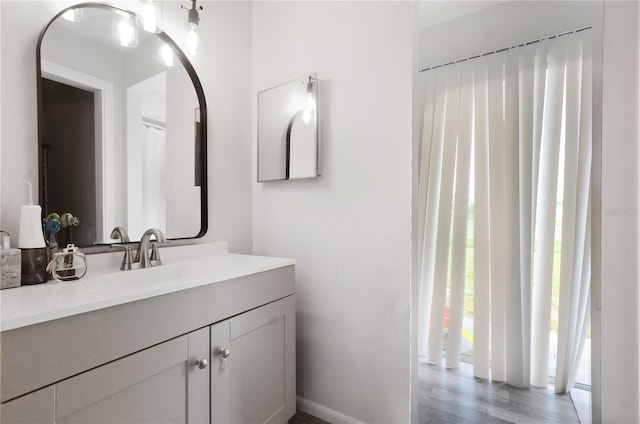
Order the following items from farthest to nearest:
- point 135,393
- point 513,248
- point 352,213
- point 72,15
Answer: point 513,248 < point 352,213 < point 72,15 < point 135,393

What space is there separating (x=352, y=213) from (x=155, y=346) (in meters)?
0.96

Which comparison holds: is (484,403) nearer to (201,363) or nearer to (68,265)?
(201,363)

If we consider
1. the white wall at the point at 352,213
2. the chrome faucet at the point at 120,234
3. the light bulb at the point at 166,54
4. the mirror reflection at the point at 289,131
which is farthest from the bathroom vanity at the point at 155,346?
the light bulb at the point at 166,54

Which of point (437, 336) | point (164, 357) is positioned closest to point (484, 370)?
point (437, 336)

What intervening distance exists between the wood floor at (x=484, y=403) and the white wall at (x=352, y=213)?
1.49 feet

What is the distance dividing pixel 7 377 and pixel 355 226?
1206mm

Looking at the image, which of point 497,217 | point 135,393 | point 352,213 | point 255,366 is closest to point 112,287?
point 135,393

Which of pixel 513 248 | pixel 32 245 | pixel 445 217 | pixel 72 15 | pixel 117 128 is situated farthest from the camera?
pixel 445 217

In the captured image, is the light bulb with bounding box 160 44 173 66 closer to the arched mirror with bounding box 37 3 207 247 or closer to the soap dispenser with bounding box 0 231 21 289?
the arched mirror with bounding box 37 3 207 247

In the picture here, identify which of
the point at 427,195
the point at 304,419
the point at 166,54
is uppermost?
the point at 166,54

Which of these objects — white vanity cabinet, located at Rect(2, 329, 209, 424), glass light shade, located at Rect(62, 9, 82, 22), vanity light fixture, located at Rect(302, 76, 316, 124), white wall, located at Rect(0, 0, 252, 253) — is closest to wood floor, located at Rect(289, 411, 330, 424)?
white vanity cabinet, located at Rect(2, 329, 209, 424)

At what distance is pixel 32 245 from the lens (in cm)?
95

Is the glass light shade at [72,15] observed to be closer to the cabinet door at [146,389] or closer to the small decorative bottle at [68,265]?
the small decorative bottle at [68,265]

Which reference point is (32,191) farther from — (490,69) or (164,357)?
(490,69)
